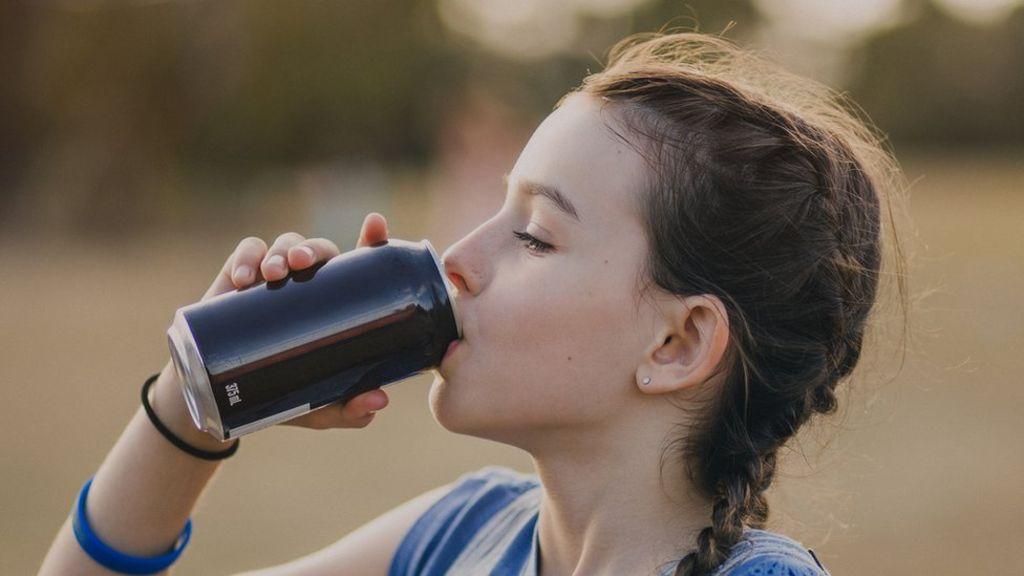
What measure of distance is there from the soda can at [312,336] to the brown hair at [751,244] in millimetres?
364

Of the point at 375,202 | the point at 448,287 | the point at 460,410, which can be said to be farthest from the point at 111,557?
the point at 375,202

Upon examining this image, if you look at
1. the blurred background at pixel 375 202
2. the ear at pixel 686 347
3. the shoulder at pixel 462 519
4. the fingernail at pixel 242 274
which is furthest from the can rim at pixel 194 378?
the blurred background at pixel 375 202

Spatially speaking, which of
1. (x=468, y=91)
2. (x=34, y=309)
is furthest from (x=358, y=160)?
(x=34, y=309)

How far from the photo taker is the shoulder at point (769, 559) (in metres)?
1.80

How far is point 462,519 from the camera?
226cm

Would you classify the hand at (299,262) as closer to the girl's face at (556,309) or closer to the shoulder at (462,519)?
the girl's face at (556,309)

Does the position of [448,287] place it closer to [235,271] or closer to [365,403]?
[365,403]

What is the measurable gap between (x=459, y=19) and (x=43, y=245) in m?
20.3

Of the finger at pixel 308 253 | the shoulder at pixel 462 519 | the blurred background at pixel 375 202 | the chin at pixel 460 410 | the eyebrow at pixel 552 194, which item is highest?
the eyebrow at pixel 552 194

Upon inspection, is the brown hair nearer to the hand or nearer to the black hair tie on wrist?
the hand

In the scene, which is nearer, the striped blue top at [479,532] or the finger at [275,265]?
the finger at [275,265]

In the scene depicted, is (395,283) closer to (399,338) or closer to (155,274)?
(399,338)

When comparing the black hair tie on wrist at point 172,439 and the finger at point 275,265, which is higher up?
the finger at point 275,265

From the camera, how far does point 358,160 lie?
3756 centimetres
